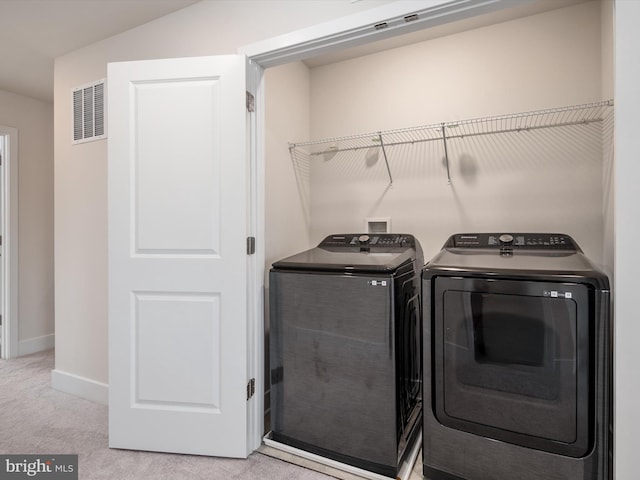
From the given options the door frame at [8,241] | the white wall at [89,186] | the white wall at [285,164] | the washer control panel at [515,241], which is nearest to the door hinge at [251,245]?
the white wall at [285,164]

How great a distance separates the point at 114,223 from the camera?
1918 mm

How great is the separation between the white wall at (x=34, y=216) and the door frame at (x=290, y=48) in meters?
2.93

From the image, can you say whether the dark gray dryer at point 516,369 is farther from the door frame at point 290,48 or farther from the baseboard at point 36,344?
the baseboard at point 36,344

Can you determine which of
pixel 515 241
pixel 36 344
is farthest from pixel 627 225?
pixel 36 344

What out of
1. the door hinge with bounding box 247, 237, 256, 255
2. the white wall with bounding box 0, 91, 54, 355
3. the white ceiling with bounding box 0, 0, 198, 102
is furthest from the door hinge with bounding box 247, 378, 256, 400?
the white wall with bounding box 0, 91, 54, 355

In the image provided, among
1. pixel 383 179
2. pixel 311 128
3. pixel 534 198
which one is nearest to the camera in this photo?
pixel 534 198

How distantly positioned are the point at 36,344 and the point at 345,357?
352 centimetres

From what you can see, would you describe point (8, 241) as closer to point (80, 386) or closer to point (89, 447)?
point (80, 386)

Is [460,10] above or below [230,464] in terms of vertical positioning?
above

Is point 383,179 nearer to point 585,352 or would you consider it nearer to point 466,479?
point 585,352

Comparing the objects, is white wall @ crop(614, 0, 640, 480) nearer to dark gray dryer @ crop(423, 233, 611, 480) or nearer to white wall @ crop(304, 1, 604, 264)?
dark gray dryer @ crop(423, 233, 611, 480)

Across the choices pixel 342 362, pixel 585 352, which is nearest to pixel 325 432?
pixel 342 362

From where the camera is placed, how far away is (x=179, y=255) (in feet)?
6.15

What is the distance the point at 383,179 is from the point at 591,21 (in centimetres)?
147
